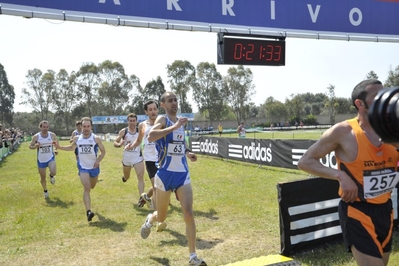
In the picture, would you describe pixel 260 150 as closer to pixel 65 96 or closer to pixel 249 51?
pixel 249 51

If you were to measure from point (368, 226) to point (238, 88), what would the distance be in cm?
7771

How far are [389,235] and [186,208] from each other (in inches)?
103

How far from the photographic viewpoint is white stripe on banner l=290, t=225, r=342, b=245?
5.40 m

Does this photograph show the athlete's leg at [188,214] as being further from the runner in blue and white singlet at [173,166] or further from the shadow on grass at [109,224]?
the shadow on grass at [109,224]

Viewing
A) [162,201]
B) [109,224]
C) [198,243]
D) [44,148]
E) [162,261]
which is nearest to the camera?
[162,201]

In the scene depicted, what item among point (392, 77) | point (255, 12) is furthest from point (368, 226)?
point (392, 77)

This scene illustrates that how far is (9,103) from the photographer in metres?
84.3

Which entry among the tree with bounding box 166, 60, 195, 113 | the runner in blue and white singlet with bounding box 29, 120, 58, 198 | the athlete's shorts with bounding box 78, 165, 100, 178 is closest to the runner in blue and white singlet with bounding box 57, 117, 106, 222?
the athlete's shorts with bounding box 78, 165, 100, 178

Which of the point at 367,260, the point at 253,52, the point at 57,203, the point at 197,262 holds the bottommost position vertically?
the point at 57,203

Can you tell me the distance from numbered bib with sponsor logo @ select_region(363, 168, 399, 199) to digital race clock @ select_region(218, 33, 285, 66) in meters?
6.27

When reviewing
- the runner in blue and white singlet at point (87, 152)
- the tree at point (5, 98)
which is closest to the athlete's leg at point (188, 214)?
the runner in blue and white singlet at point (87, 152)

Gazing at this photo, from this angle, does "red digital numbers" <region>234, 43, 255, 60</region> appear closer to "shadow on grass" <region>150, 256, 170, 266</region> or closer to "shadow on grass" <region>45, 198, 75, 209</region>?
"shadow on grass" <region>150, 256, 170, 266</region>

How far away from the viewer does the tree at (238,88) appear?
7831cm

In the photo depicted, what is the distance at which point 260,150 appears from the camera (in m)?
16.4
